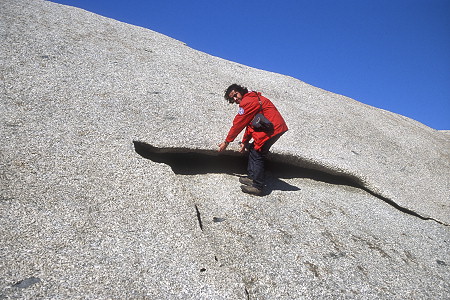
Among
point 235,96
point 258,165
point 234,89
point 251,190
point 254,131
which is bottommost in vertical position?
point 251,190

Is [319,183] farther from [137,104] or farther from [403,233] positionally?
[137,104]

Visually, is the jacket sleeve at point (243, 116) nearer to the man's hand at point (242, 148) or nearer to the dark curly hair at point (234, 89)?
the dark curly hair at point (234, 89)

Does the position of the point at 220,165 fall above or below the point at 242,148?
below

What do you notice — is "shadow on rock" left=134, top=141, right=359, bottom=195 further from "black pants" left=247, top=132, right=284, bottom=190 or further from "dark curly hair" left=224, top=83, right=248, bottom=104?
"dark curly hair" left=224, top=83, right=248, bottom=104

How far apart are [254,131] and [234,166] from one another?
4.56 ft

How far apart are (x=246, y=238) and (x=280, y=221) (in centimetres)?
85

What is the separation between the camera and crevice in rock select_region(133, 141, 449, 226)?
22.3 ft

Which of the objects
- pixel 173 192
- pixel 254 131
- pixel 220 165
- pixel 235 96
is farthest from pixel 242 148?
pixel 173 192

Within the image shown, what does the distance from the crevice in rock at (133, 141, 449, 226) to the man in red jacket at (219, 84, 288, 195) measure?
709mm

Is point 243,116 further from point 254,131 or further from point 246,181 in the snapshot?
point 246,181

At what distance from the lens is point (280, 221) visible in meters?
5.91

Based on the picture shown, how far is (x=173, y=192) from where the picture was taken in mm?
5641

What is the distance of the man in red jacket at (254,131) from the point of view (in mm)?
6301

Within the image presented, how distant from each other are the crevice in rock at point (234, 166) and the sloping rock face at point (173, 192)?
33 mm
